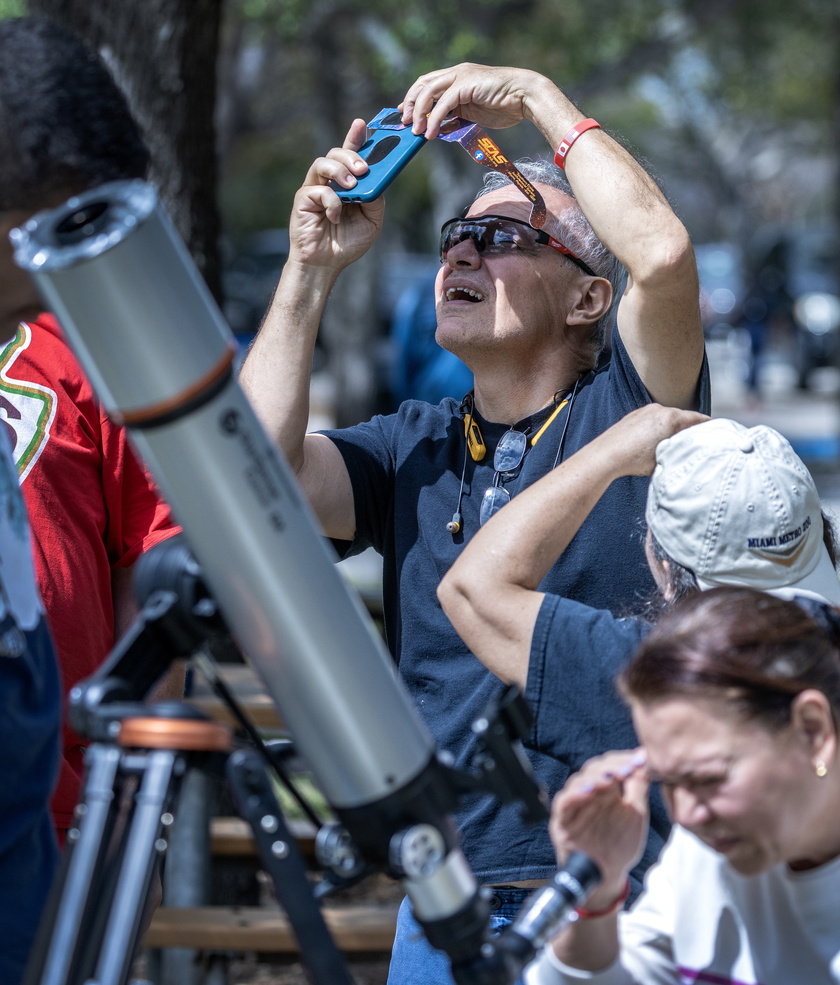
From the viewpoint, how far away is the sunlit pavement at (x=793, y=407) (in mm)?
10508

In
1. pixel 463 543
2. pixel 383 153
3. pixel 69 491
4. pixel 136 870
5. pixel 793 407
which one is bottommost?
pixel 793 407

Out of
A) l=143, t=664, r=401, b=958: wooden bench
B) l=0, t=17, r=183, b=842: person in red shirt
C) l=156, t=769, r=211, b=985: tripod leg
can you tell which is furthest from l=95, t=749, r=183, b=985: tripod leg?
l=143, t=664, r=401, b=958: wooden bench

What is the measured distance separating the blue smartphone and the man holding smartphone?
0.07ft

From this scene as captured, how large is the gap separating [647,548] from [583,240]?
0.88m

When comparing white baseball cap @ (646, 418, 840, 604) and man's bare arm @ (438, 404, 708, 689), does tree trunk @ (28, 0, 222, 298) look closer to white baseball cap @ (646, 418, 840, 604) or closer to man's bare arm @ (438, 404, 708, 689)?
man's bare arm @ (438, 404, 708, 689)

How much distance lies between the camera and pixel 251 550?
125 centimetres

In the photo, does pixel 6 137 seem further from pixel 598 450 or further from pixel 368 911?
pixel 368 911

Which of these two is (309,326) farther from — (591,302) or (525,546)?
(525,546)

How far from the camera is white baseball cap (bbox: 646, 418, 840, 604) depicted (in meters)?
1.74

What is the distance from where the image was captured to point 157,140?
3939 mm

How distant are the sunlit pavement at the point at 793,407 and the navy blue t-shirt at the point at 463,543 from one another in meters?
6.81

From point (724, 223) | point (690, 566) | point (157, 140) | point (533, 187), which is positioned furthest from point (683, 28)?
point (724, 223)

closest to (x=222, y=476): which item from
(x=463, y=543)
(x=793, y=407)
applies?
(x=463, y=543)

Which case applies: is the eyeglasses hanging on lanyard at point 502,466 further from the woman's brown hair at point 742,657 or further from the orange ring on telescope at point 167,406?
the orange ring on telescope at point 167,406
